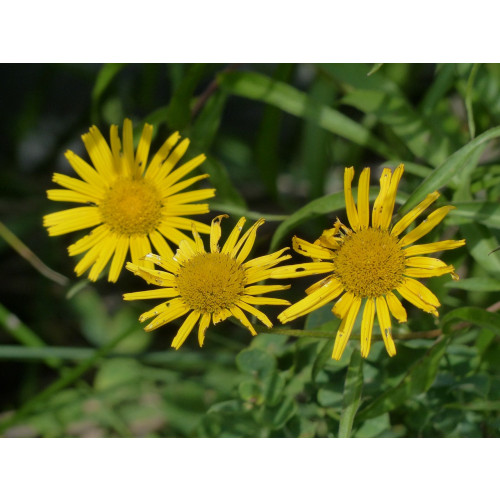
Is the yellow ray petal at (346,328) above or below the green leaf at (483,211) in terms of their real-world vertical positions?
below

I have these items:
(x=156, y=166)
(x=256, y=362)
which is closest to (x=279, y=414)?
(x=256, y=362)

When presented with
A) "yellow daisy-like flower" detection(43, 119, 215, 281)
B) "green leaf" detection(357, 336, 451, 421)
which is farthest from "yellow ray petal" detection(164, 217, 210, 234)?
"green leaf" detection(357, 336, 451, 421)

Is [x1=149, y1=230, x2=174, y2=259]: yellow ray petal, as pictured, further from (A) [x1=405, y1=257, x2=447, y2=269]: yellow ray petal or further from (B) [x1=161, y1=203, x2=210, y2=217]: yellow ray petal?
(A) [x1=405, y1=257, x2=447, y2=269]: yellow ray petal

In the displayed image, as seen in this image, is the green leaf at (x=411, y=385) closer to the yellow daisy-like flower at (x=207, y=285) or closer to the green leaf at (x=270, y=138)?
the yellow daisy-like flower at (x=207, y=285)

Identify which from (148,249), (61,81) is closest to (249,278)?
(148,249)

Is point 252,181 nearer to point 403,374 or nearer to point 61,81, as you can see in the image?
point 61,81

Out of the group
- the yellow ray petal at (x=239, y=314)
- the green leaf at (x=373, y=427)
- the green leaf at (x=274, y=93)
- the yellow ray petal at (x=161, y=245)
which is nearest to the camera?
the yellow ray petal at (x=239, y=314)

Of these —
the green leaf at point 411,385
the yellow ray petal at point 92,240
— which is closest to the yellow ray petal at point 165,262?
the yellow ray petal at point 92,240
